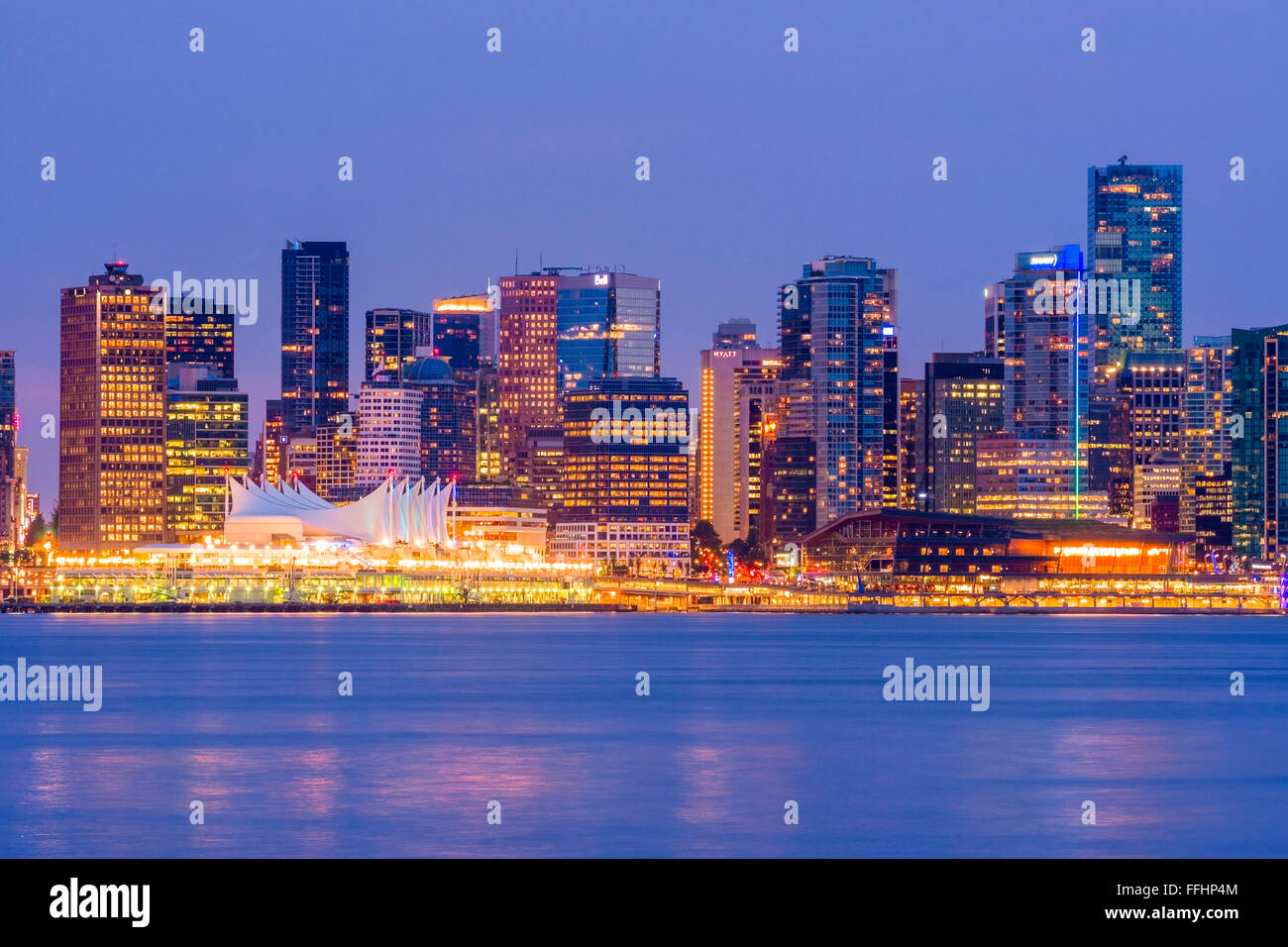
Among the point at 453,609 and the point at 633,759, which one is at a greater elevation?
the point at 633,759

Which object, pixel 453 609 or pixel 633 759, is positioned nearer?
pixel 633 759

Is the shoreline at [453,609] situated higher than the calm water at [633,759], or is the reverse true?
the calm water at [633,759]

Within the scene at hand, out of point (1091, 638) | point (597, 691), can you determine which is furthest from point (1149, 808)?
point (1091, 638)

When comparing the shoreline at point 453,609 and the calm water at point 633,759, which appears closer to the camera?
the calm water at point 633,759
